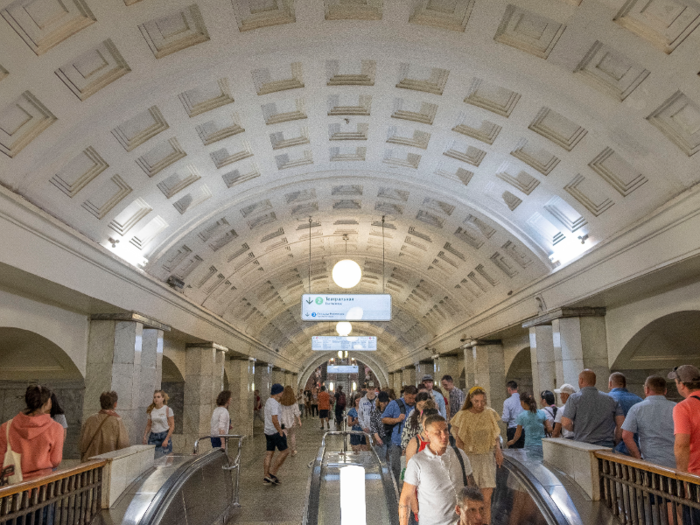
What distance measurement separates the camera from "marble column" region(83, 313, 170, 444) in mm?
11297

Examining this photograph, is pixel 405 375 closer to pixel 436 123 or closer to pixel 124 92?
pixel 436 123

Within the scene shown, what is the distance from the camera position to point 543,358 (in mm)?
13484

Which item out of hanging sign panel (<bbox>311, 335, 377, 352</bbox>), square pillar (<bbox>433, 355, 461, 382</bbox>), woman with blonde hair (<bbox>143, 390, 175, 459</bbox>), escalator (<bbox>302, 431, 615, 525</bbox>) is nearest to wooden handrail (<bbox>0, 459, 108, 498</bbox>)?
escalator (<bbox>302, 431, 615, 525</bbox>)

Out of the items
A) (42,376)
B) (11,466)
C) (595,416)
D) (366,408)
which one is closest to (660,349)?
(366,408)

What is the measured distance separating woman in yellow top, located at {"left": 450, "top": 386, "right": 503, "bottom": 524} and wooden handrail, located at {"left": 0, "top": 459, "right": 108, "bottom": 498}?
3.41 m

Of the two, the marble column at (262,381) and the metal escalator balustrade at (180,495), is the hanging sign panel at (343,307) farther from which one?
the marble column at (262,381)

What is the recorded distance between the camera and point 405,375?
37062 mm

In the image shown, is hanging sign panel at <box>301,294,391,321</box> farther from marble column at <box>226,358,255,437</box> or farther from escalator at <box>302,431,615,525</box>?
marble column at <box>226,358,255,437</box>

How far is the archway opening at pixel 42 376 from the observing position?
10938mm

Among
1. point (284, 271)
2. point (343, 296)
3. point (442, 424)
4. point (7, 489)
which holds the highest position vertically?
point (284, 271)

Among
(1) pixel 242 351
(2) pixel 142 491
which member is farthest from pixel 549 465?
(1) pixel 242 351

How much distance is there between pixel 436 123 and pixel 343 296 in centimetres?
603

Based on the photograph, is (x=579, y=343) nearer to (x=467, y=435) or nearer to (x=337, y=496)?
(x=467, y=435)

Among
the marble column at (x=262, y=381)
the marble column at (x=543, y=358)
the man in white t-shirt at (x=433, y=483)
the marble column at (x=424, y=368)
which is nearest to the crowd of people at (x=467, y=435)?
the man in white t-shirt at (x=433, y=483)
